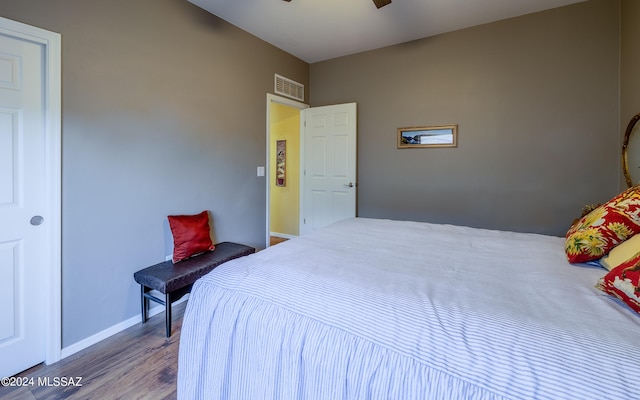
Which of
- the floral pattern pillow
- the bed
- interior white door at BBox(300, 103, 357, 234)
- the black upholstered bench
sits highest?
interior white door at BBox(300, 103, 357, 234)

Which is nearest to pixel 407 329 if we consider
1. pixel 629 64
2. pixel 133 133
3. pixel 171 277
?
pixel 171 277

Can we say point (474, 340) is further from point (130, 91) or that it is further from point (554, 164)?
point (554, 164)

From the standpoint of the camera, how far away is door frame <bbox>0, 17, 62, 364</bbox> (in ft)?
5.77

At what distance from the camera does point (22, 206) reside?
1.72 m

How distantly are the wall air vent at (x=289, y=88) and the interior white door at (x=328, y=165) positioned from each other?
0.25 meters

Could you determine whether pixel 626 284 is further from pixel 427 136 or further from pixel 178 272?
pixel 427 136

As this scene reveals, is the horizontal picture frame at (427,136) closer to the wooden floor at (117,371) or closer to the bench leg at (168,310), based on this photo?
the bench leg at (168,310)

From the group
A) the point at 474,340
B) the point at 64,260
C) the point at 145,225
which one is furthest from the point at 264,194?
the point at 474,340

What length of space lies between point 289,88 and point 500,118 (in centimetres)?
253

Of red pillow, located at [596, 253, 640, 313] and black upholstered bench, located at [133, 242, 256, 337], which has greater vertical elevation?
red pillow, located at [596, 253, 640, 313]

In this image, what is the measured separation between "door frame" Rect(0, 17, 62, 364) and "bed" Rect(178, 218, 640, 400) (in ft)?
3.93

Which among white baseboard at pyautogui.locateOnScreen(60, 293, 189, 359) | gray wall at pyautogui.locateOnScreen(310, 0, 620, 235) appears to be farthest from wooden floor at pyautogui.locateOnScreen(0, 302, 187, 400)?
gray wall at pyautogui.locateOnScreen(310, 0, 620, 235)

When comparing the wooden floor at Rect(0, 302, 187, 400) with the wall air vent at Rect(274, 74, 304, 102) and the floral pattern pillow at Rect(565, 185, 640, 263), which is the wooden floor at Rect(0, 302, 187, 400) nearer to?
the floral pattern pillow at Rect(565, 185, 640, 263)

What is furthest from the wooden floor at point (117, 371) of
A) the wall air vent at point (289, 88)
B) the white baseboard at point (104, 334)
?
the wall air vent at point (289, 88)
